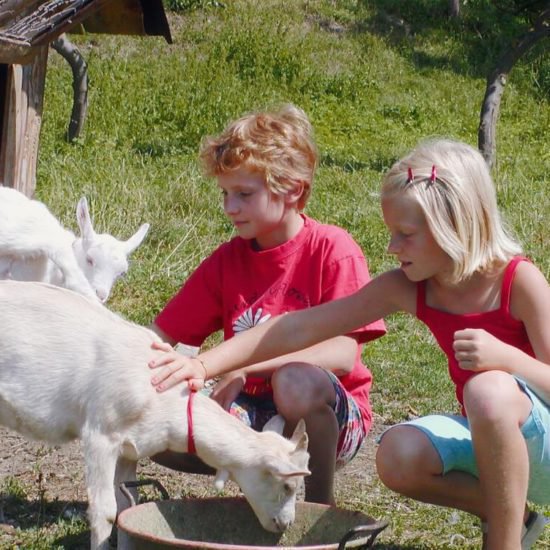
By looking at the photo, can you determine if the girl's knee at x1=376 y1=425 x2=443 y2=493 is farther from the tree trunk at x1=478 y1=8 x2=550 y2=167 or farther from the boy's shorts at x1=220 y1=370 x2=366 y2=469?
the tree trunk at x1=478 y1=8 x2=550 y2=167

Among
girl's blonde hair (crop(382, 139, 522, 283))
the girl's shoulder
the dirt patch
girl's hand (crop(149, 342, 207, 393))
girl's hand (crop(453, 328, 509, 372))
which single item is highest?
girl's blonde hair (crop(382, 139, 522, 283))

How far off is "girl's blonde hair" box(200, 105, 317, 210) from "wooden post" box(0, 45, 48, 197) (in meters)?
2.97

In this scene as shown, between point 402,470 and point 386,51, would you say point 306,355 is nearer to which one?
point 402,470

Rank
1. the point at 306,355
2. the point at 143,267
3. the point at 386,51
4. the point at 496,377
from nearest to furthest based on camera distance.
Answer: the point at 496,377
the point at 306,355
the point at 143,267
the point at 386,51

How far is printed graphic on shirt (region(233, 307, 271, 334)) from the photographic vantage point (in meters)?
3.89

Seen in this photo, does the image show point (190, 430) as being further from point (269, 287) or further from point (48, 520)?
point (48, 520)

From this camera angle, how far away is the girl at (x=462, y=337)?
3.13 m

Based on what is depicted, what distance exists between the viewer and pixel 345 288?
386 cm

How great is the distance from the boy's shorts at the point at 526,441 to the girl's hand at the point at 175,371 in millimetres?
692

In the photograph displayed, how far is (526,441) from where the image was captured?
10.7ft

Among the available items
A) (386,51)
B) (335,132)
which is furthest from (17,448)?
(386,51)

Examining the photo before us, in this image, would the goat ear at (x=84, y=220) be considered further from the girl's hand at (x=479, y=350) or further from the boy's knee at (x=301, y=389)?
the girl's hand at (x=479, y=350)

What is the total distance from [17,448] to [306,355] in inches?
60.9

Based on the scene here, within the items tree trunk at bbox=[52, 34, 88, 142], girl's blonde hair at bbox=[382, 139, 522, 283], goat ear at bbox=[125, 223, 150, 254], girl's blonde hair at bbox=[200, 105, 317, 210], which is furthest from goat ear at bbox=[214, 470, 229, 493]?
tree trunk at bbox=[52, 34, 88, 142]
